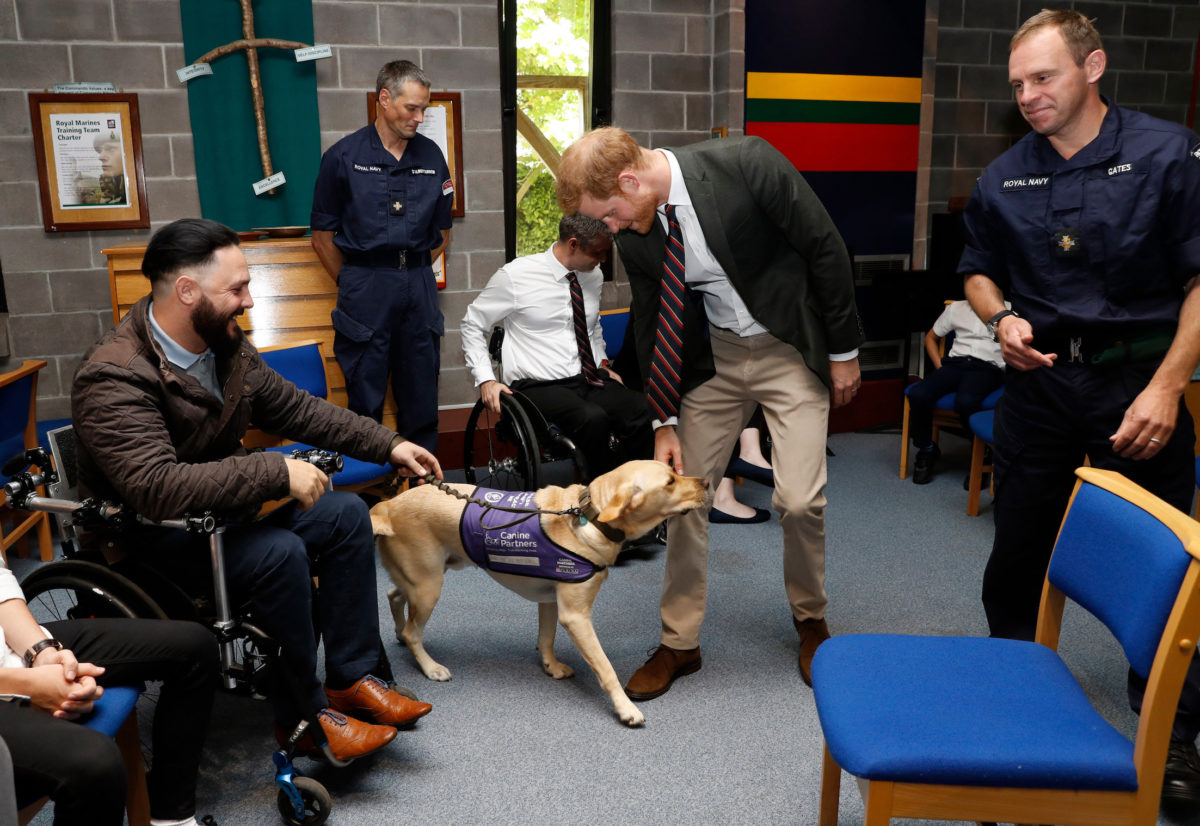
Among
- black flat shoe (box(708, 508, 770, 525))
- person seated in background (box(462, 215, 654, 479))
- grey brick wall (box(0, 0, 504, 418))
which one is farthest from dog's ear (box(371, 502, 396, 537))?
grey brick wall (box(0, 0, 504, 418))

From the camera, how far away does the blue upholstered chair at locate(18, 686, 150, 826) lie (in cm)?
161

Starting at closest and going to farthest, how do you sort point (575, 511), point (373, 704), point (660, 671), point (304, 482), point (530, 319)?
point (304, 482), point (373, 704), point (575, 511), point (660, 671), point (530, 319)

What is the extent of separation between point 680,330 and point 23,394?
2349 mm

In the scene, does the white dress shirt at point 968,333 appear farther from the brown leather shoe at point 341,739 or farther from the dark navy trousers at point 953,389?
the brown leather shoe at point 341,739

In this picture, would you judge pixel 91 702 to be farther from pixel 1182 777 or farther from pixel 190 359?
pixel 1182 777

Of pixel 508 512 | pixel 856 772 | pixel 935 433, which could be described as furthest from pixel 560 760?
pixel 935 433

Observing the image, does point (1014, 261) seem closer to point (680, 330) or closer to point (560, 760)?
point (680, 330)

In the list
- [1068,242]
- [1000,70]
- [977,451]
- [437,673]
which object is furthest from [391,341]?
[1000,70]

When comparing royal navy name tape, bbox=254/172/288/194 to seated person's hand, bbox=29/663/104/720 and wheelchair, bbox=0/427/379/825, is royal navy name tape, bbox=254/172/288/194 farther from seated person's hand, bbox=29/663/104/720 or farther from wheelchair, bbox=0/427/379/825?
seated person's hand, bbox=29/663/104/720

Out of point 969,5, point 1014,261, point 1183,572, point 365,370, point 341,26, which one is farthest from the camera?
point 969,5

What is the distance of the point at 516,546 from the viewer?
7.84 ft

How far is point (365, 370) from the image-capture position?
4043mm

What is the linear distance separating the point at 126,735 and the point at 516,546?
936 mm

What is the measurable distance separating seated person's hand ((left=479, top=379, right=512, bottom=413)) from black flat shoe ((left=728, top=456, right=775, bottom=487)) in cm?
126
